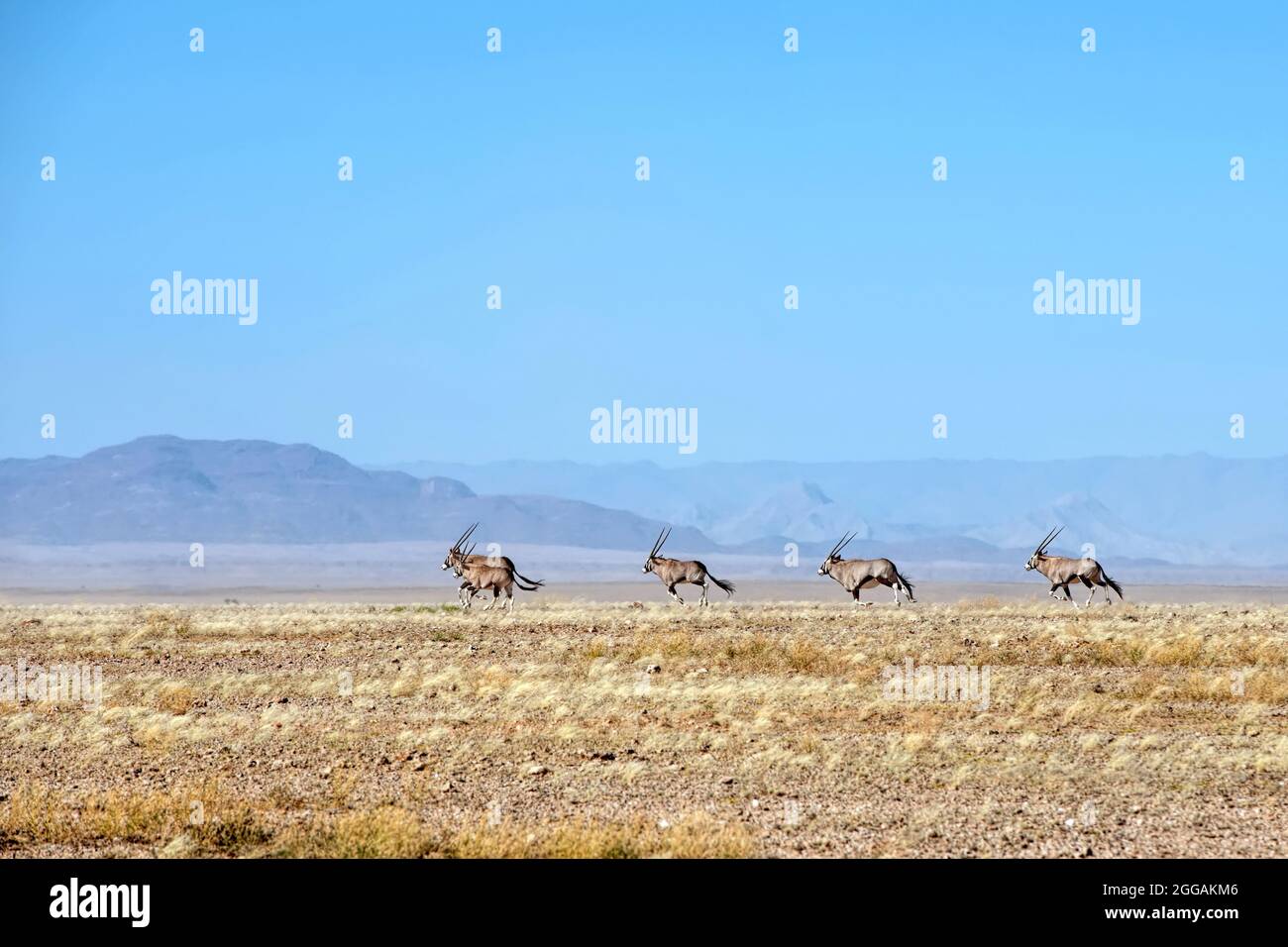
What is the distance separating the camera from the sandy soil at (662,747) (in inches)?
483

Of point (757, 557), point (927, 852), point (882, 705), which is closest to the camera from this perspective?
point (927, 852)

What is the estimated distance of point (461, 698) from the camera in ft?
68.1

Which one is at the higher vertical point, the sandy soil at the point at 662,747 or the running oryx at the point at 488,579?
the running oryx at the point at 488,579

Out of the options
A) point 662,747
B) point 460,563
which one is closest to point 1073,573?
point 460,563

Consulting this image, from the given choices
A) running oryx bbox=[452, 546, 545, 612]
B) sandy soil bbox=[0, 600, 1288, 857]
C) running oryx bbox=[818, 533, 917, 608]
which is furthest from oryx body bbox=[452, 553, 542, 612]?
sandy soil bbox=[0, 600, 1288, 857]

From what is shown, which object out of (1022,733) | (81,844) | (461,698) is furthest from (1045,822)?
(461,698)

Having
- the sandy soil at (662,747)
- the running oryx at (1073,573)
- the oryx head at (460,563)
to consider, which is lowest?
the sandy soil at (662,747)

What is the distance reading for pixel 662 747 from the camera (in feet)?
53.7

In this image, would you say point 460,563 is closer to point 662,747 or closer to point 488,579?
point 488,579

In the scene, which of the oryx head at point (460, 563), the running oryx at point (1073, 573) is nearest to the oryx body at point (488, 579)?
the oryx head at point (460, 563)

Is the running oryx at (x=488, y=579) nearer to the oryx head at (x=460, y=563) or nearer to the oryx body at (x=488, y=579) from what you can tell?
the oryx body at (x=488, y=579)

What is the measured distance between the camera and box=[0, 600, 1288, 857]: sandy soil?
40.2ft
